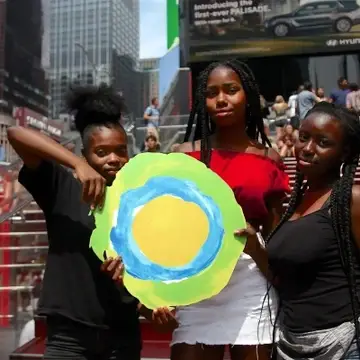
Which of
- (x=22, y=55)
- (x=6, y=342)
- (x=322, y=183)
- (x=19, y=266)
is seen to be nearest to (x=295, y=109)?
(x=19, y=266)

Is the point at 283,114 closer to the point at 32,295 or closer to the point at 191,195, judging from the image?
the point at 32,295

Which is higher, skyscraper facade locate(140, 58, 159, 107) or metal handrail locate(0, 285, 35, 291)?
skyscraper facade locate(140, 58, 159, 107)

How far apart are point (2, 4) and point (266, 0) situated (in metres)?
24.6

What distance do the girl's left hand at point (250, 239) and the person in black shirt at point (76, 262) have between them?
1.26 feet

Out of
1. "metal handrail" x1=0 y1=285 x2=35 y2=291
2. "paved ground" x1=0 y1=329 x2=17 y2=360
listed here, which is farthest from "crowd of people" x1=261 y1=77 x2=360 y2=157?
"paved ground" x1=0 y1=329 x2=17 y2=360

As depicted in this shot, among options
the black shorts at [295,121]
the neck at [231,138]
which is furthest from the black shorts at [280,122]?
the neck at [231,138]

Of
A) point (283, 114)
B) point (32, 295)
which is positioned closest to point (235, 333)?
point (32, 295)

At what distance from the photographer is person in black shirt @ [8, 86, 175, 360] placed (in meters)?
2.07

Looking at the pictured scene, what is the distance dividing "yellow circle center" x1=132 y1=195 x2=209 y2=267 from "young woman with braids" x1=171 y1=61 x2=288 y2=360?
0.22 meters

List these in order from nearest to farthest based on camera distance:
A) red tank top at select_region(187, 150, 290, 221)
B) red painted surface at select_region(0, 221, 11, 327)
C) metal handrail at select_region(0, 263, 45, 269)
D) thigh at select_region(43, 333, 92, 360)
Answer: thigh at select_region(43, 333, 92, 360), red tank top at select_region(187, 150, 290, 221), red painted surface at select_region(0, 221, 11, 327), metal handrail at select_region(0, 263, 45, 269)

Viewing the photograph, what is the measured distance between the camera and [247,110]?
2.45m

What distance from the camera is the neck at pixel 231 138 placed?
238 cm

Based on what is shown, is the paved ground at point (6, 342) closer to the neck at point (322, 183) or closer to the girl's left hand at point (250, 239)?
the girl's left hand at point (250, 239)

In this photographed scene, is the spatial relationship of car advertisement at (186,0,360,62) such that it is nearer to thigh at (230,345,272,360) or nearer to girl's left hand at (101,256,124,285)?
thigh at (230,345,272,360)
